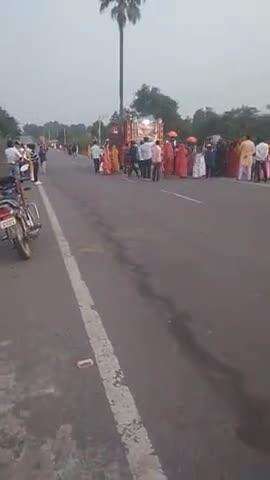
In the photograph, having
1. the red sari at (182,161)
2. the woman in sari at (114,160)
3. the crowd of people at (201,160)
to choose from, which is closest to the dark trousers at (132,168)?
the crowd of people at (201,160)

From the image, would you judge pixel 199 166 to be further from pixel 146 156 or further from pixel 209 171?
pixel 146 156

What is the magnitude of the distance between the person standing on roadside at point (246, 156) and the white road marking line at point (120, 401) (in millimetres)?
18646

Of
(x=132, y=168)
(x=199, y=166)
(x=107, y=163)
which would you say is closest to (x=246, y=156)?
(x=199, y=166)

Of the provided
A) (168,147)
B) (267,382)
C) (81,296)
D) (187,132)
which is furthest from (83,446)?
(187,132)

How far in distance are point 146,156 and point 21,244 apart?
62.2 feet

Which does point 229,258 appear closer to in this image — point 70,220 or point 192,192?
point 70,220

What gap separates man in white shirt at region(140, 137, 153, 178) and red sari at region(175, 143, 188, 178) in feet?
5.80

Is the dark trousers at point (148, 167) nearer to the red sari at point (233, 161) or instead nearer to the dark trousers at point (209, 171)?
the dark trousers at point (209, 171)

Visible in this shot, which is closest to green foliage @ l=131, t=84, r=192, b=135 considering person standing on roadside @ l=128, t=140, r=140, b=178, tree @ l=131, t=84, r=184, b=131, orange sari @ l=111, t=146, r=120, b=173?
tree @ l=131, t=84, r=184, b=131

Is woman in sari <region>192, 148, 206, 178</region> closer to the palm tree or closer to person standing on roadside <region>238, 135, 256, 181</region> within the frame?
person standing on roadside <region>238, 135, 256, 181</region>

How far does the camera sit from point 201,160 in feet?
92.0

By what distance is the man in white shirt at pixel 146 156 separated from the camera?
2692cm

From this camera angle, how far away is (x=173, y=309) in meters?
6.09

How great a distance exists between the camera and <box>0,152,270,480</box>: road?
11.1 ft
